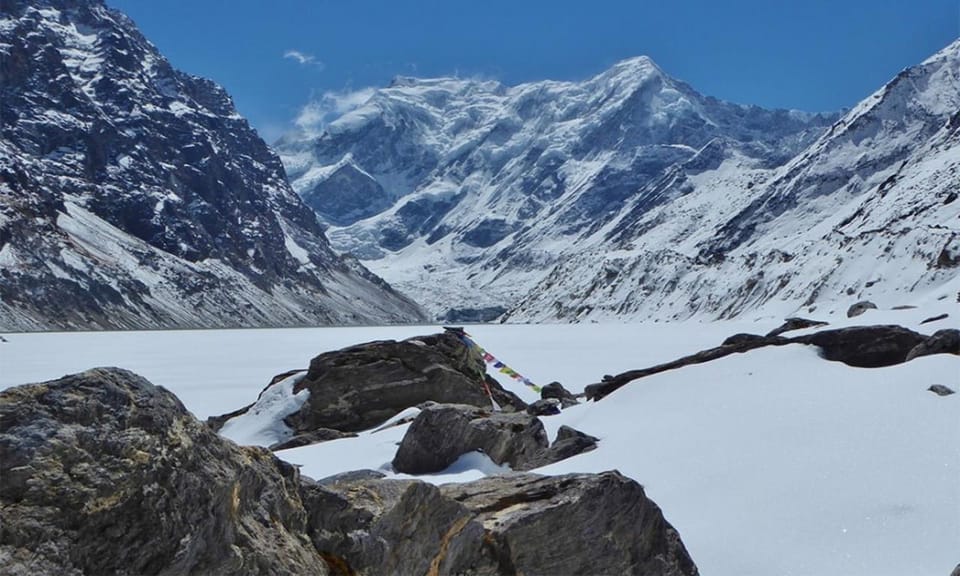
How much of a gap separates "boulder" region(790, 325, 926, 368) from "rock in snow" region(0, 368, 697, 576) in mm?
10622

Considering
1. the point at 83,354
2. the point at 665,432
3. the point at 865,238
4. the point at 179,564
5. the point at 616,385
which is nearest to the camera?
the point at 179,564

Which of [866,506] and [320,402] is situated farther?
[320,402]

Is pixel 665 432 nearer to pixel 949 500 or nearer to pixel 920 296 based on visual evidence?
pixel 949 500

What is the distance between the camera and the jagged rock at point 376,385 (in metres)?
23.8

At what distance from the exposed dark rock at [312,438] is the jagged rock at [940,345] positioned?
41.3 ft

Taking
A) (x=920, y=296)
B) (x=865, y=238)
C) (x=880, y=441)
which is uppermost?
(x=865, y=238)

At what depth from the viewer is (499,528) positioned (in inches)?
324

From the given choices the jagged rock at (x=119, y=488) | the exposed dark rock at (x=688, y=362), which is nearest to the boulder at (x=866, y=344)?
the exposed dark rock at (x=688, y=362)

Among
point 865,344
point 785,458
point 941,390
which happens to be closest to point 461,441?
point 785,458

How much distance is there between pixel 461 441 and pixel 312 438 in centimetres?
673

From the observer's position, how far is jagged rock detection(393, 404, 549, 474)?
15.4m

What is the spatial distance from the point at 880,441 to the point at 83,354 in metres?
70.1

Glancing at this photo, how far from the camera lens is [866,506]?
1074 centimetres

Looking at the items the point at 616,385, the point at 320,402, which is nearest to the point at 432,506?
the point at 616,385
